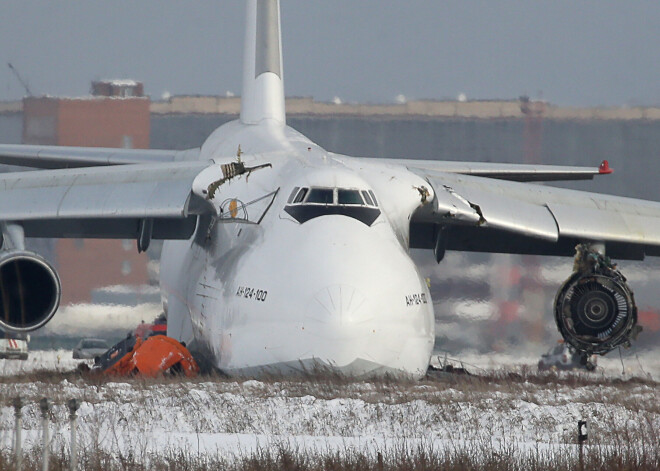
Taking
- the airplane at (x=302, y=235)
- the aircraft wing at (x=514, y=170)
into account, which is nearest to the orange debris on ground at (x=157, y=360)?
the airplane at (x=302, y=235)

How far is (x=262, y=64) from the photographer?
20.7 meters

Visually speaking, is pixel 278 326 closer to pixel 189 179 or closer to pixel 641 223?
pixel 189 179

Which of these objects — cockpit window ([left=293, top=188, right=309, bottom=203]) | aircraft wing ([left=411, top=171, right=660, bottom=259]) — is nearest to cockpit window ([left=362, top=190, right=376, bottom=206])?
cockpit window ([left=293, top=188, right=309, bottom=203])

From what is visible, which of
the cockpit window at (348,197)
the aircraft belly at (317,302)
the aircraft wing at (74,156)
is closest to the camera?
the aircraft belly at (317,302)

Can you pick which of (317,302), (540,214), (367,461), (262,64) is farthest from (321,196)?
(262,64)

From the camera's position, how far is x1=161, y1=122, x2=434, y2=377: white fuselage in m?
13.4

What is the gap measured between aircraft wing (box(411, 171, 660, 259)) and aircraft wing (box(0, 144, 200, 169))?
431 centimetres

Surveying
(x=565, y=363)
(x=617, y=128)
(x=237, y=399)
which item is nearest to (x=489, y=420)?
(x=237, y=399)

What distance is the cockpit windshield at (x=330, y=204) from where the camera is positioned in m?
14.5

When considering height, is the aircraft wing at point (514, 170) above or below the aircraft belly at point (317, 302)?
above

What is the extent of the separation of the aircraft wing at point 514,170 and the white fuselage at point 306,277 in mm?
2405

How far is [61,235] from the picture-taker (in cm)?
1781

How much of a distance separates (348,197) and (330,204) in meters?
0.25

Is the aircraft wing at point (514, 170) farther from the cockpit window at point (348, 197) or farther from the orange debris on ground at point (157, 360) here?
the orange debris on ground at point (157, 360)
